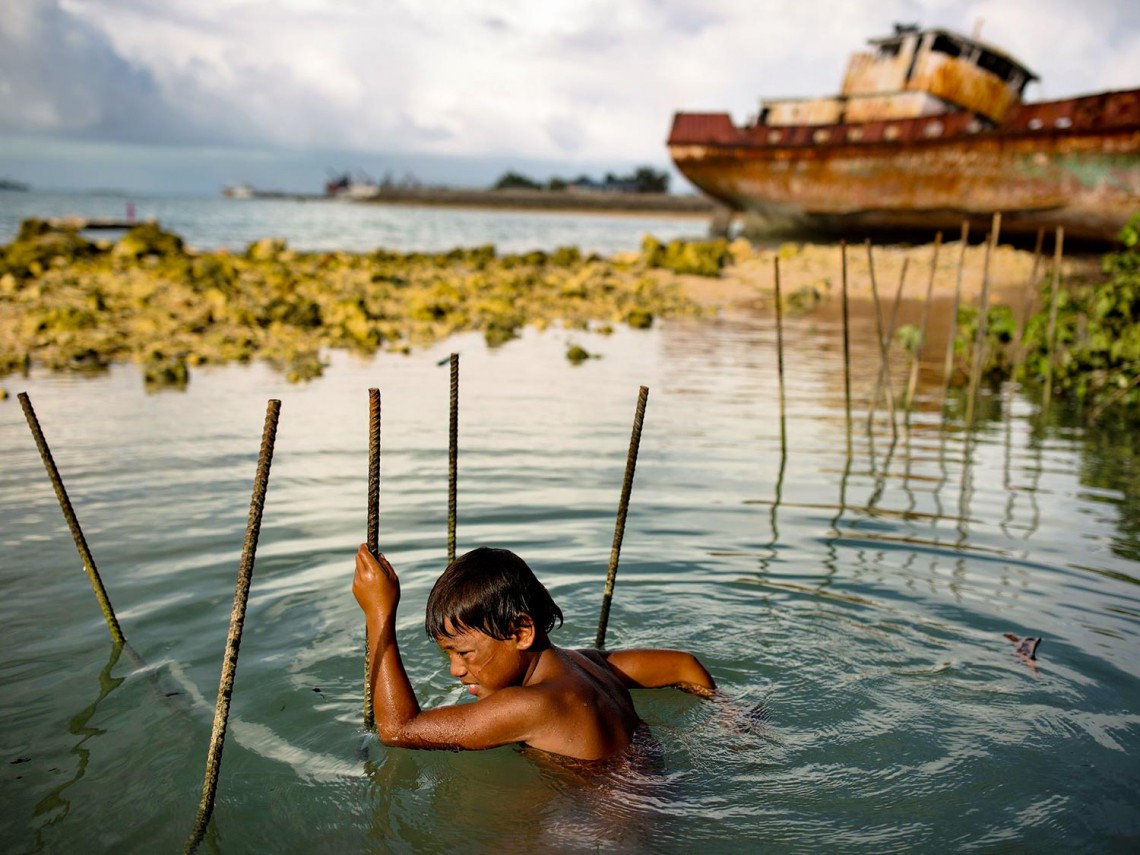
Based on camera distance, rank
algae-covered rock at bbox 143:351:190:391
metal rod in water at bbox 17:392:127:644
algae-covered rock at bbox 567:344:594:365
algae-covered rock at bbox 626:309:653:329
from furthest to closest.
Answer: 1. algae-covered rock at bbox 626:309:653:329
2. algae-covered rock at bbox 567:344:594:365
3. algae-covered rock at bbox 143:351:190:391
4. metal rod in water at bbox 17:392:127:644

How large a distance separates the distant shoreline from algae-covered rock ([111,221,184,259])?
56.1 metres

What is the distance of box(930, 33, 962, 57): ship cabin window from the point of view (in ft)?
81.5

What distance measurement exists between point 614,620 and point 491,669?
179 centimetres

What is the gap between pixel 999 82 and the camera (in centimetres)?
2531

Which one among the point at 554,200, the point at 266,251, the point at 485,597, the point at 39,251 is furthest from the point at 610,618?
the point at 554,200

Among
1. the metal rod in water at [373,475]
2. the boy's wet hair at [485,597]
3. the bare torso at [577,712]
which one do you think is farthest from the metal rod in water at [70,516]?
the bare torso at [577,712]

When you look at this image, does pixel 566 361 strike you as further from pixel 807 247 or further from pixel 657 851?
pixel 807 247

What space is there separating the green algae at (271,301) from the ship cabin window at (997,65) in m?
8.95

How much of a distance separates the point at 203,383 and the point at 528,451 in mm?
4279

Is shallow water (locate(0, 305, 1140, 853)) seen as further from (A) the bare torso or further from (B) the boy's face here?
(B) the boy's face

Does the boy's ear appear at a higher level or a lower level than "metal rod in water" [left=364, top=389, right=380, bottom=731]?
lower

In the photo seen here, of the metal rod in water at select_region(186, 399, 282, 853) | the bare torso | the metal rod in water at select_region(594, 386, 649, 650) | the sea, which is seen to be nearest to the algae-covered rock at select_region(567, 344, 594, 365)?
the sea

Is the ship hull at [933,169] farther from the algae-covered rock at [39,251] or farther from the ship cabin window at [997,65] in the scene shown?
the algae-covered rock at [39,251]

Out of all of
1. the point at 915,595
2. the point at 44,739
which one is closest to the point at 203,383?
the point at 44,739
